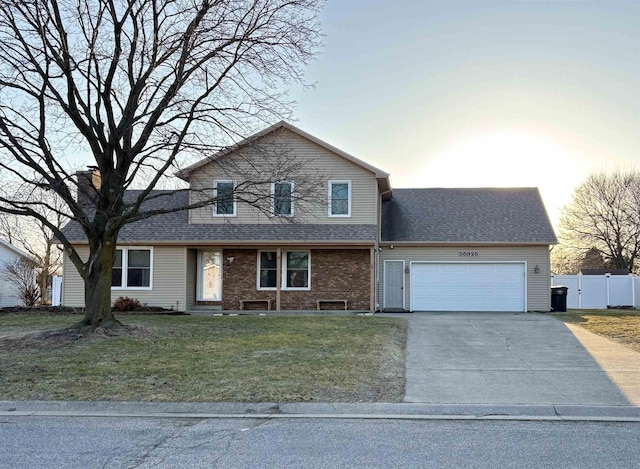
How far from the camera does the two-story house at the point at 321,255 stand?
22.1m

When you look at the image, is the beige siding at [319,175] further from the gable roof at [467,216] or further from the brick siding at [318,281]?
the gable roof at [467,216]

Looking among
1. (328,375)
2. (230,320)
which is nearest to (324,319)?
(230,320)

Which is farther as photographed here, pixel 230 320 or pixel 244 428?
pixel 230 320

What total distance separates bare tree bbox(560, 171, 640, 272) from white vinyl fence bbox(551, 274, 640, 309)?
12256 mm

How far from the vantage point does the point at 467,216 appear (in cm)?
2473

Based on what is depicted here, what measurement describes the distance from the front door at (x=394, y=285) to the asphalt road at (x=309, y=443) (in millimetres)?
15991

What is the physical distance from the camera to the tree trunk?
1442cm

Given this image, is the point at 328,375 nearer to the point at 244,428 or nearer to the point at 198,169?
the point at 244,428

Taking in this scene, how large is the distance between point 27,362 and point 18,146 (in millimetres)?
5048

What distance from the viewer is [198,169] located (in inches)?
888

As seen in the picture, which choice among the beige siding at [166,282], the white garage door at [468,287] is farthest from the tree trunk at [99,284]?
the white garage door at [468,287]

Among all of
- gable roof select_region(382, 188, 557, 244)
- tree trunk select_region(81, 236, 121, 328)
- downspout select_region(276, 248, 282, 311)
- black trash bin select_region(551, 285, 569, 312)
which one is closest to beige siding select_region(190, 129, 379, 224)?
downspout select_region(276, 248, 282, 311)

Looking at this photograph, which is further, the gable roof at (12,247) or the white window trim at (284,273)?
the gable roof at (12,247)

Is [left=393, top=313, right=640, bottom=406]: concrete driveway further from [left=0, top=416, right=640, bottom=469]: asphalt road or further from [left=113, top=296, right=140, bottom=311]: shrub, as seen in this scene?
[left=113, top=296, right=140, bottom=311]: shrub
